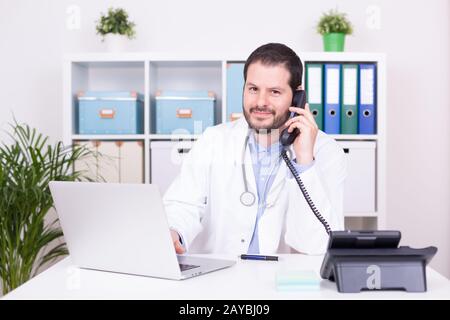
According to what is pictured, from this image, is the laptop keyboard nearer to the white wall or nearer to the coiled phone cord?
the coiled phone cord

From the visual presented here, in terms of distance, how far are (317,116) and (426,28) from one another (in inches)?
35.0

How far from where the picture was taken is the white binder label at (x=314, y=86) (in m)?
2.93

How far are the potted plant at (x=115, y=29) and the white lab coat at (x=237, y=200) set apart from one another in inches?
41.0

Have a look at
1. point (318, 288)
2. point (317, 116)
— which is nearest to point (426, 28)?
point (317, 116)

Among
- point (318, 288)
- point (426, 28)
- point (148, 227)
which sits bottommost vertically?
point (318, 288)

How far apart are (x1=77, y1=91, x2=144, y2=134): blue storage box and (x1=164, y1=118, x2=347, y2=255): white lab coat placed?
2.68 ft

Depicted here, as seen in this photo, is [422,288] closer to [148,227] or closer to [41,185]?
[148,227]

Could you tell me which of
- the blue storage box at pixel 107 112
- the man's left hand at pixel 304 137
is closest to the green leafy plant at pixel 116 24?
the blue storage box at pixel 107 112

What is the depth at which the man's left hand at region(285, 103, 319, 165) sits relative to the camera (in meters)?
1.90

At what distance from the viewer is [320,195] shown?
1.89 meters

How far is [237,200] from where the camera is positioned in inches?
82.7

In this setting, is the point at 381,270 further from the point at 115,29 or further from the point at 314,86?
the point at 115,29

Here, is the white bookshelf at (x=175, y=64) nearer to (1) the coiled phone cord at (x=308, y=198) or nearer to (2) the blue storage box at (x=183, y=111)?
(2) the blue storage box at (x=183, y=111)

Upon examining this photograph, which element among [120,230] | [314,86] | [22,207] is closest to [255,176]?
[120,230]
